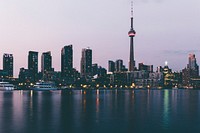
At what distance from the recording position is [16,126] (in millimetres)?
62625

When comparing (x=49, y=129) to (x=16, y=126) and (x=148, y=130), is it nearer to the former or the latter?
(x=16, y=126)

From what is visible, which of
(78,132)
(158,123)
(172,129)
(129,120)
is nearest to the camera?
(78,132)

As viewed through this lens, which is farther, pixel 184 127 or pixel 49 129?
pixel 184 127

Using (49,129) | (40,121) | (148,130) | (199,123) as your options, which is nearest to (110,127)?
(148,130)

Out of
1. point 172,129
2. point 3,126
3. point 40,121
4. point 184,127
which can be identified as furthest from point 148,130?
point 3,126

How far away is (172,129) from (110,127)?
12.7 metres

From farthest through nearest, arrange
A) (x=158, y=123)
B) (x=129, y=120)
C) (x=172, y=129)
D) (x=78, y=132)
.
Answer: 1. (x=129, y=120)
2. (x=158, y=123)
3. (x=172, y=129)
4. (x=78, y=132)

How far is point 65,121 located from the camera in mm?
69500

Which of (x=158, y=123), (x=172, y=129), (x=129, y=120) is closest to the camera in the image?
(x=172, y=129)

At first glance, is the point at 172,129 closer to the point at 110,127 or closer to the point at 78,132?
the point at 110,127

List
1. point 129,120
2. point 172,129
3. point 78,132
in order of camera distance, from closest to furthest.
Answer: point 78,132 → point 172,129 → point 129,120

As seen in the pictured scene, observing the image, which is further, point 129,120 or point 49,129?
point 129,120

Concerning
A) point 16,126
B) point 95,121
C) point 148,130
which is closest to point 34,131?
point 16,126

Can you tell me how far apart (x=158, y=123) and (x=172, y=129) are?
7.30 m
